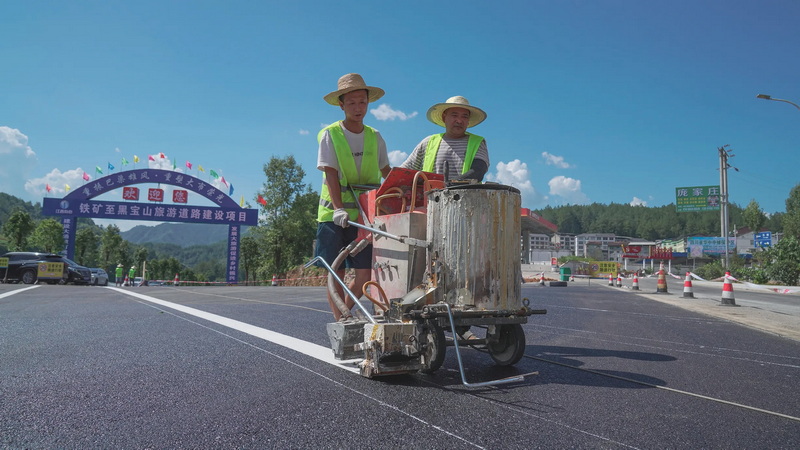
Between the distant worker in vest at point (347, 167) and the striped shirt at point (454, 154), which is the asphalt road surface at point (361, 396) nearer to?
the distant worker in vest at point (347, 167)

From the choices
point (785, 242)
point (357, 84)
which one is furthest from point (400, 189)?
point (785, 242)

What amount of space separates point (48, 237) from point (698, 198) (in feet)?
219

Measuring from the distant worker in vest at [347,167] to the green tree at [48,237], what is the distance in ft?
178

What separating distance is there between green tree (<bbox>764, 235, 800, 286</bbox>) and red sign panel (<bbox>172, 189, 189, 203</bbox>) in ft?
121

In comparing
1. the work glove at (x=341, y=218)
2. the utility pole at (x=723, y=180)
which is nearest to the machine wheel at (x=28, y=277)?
the work glove at (x=341, y=218)

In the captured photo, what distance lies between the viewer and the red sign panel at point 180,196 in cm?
3275

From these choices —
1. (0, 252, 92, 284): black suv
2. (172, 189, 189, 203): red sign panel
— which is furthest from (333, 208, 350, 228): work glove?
(172, 189, 189, 203): red sign panel

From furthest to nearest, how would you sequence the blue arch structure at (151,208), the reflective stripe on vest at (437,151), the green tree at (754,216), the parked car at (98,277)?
the green tree at (754,216) < the blue arch structure at (151,208) < the parked car at (98,277) < the reflective stripe on vest at (437,151)

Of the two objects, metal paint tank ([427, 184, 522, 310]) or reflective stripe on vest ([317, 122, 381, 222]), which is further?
reflective stripe on vest ([317, 122, 381, 222])

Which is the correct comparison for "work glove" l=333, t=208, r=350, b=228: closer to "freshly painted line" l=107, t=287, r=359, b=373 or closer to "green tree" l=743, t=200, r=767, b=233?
"freshly painted line" l=107, t=287, r=359, b=373

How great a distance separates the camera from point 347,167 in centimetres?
367

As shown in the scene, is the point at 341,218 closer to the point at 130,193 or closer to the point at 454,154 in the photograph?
the point at 454,154

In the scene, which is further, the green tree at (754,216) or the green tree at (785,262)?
the green tree at (754,216)

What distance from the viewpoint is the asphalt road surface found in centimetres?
181
